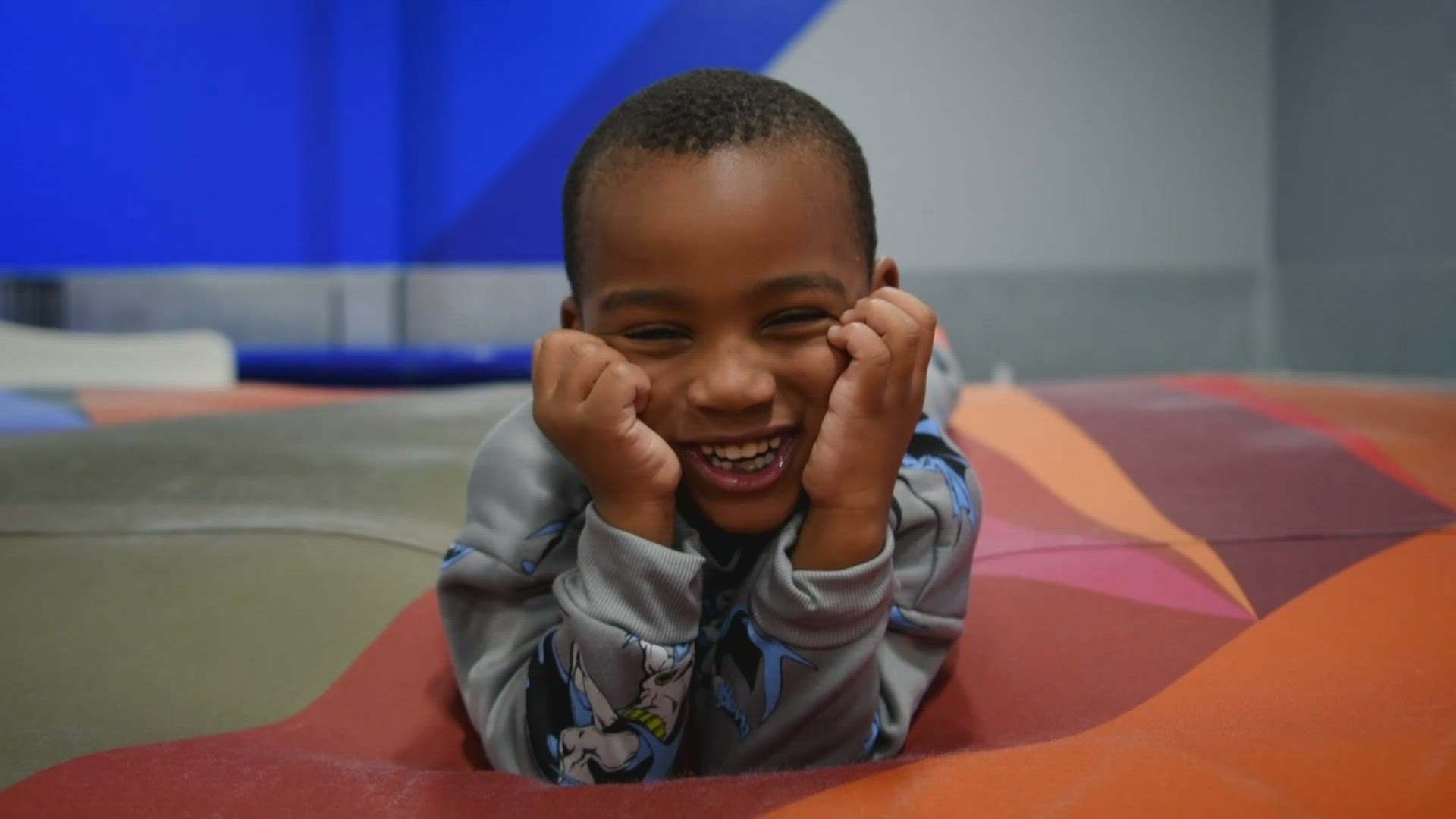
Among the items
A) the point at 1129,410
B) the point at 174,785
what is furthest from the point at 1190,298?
the point at 174,785

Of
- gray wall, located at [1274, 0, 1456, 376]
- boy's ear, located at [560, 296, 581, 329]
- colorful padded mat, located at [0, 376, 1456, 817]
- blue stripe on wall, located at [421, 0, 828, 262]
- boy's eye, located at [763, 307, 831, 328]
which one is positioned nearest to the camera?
colorful padded mat, located at [0, 376, 1456, 817]

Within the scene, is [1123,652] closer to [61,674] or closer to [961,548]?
[961,548]

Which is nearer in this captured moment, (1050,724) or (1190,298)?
(1050,724)

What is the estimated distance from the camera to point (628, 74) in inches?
130

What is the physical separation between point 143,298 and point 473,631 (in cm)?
284

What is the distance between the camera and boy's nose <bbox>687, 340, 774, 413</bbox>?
2.29 ft

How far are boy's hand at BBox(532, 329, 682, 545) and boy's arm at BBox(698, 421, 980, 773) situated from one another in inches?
3.7

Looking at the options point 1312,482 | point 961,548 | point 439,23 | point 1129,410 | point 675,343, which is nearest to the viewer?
point 675,343

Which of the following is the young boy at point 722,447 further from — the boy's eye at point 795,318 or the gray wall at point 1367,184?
the gray wall at point 1367,184

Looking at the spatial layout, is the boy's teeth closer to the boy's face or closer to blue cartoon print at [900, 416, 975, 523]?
the boy's face

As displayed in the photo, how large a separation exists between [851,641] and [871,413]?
152 millimetres

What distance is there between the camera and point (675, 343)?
29.1 inches

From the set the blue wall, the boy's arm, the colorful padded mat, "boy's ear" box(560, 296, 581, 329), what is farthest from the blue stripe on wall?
the boy's arm

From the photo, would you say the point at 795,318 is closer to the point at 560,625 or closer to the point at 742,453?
the point at 742,453
